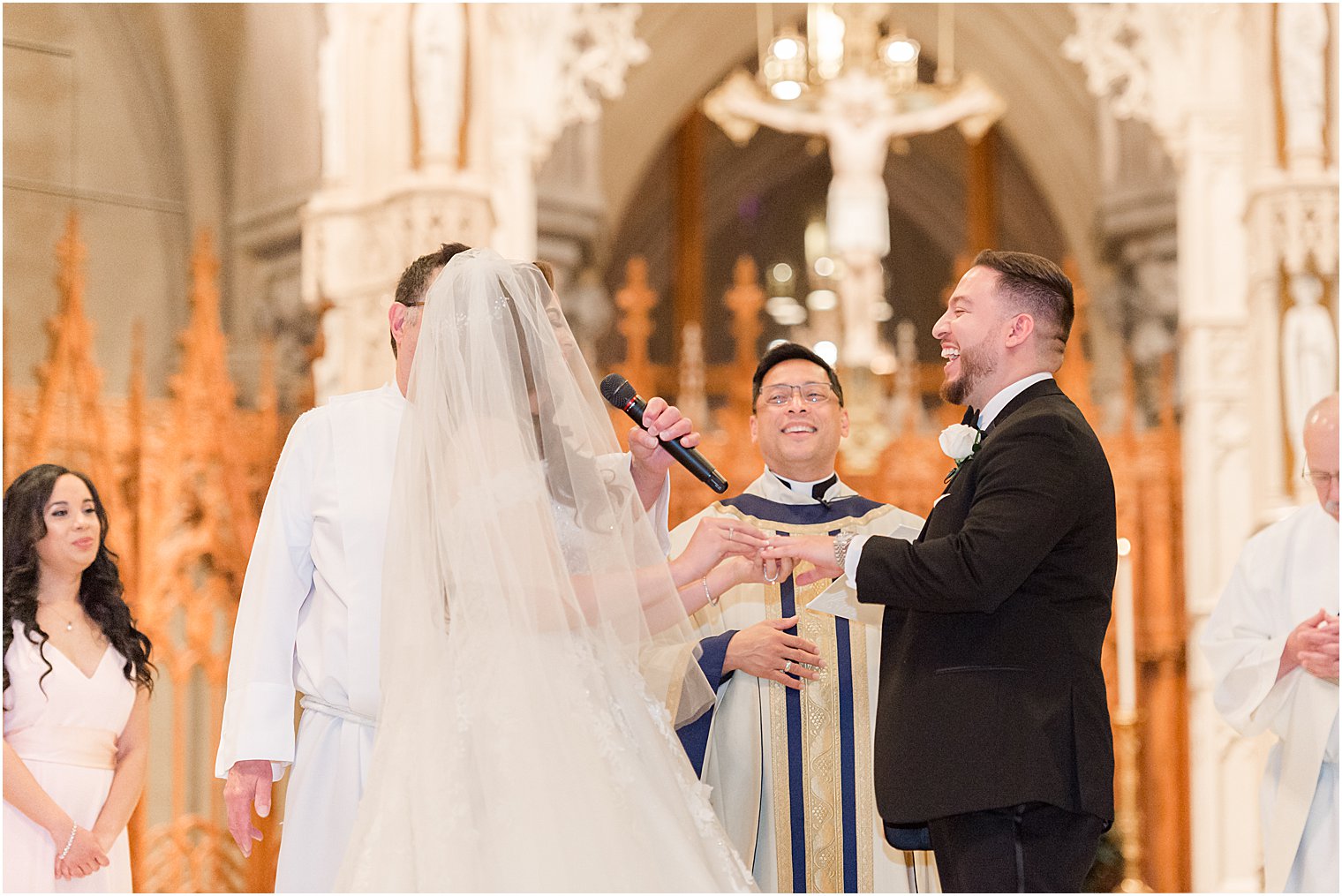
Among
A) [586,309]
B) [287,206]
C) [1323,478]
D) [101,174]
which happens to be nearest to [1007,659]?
[1323,478]

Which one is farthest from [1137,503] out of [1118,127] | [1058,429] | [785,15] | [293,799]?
[293,799]

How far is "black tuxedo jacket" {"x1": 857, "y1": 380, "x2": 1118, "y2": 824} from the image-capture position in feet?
9.17

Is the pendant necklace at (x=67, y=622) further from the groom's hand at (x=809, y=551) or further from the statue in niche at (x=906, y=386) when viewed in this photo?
the statue in niche at (x=906, y=386)

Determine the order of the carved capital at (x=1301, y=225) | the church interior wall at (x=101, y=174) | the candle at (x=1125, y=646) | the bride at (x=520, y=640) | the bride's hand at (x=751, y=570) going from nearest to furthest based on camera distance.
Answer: the bride at (x=520, y=640)
the bride's hand at (x=751, y=570)
the candle at (x=1125, y=646)
the church interior wall at (x=101, y=174)
the carved capital at (x=1301, y=225)

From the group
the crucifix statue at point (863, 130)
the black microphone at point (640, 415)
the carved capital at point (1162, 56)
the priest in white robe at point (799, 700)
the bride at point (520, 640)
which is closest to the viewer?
the bride at point (520, 640)

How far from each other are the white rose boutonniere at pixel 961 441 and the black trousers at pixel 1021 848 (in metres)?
0.71

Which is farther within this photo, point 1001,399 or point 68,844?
point 68,844

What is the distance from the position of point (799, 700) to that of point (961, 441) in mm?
1075

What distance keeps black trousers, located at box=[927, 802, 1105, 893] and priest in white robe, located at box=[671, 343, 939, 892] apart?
0.81m

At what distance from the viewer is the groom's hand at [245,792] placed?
2.99 meters

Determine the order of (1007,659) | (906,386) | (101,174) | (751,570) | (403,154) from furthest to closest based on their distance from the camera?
(906,386)
(403,154)
(101,174)
(751,570)
(1007,659)

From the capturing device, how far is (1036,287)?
10.1 feet

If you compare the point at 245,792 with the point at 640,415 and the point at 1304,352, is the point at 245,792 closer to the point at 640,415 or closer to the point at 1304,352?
the point at 640,415

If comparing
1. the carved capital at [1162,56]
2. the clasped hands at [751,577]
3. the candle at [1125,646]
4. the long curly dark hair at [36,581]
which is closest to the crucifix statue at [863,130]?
the carved capital at [1162,56]
